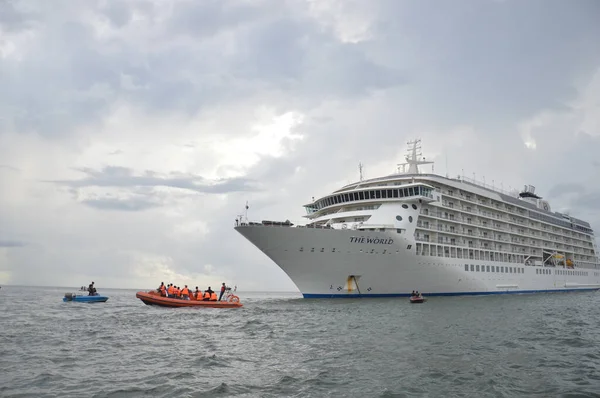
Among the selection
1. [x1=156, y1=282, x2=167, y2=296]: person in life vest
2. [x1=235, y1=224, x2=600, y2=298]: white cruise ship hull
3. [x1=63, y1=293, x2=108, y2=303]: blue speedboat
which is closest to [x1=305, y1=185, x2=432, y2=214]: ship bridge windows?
[x1=235, y1=224, x2=600, y2=298]: white cruise ship hull

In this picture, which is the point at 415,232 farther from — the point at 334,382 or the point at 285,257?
the point at 334,382

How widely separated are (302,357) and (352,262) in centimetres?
2093

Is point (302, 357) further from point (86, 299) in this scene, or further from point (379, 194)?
point (86, 299)

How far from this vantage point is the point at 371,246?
3588 cm

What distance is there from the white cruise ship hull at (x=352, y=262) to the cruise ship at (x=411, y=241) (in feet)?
0.28

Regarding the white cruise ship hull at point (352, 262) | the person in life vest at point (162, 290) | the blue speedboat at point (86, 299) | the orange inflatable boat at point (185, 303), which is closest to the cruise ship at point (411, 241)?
the white cruise ship hull at point (352, 262)

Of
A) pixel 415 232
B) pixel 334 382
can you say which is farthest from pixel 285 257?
pixel 334 382

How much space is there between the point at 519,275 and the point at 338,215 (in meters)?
33.0

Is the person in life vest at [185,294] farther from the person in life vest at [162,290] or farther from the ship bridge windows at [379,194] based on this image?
the ship bridge windows at [379,194]

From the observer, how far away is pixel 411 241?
128 feet

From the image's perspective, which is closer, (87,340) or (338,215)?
(87,340)

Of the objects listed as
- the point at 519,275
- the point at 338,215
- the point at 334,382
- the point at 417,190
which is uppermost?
the point at 417,190

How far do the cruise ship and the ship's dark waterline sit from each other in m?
9.26

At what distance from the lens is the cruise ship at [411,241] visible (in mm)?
34781
